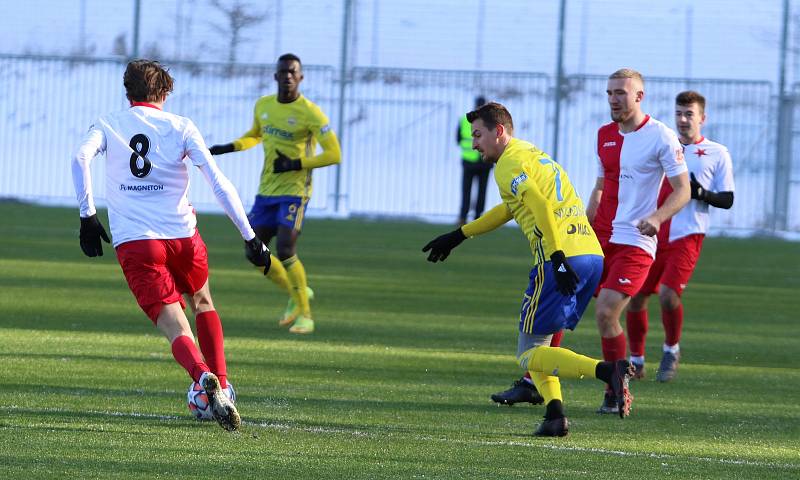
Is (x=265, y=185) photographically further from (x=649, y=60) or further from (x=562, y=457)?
(x=649, y=60)

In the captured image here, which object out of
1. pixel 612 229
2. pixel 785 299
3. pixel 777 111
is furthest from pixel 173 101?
pixel 612 229

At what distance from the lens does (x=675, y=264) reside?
33.6ft

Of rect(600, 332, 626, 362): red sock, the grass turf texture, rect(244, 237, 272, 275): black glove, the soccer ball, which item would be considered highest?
rect(244, 237, 272, 275): black glove

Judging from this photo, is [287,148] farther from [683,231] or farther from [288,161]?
Result: [683,231]

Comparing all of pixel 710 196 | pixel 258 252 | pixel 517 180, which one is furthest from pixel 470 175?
pixel 258 252

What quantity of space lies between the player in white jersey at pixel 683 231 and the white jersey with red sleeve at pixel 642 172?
4.05 ft

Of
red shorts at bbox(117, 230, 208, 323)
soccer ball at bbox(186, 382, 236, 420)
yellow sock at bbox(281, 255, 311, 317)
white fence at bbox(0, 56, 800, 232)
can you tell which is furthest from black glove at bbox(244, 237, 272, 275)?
white fence at bbox(0, 56, 800, 232)

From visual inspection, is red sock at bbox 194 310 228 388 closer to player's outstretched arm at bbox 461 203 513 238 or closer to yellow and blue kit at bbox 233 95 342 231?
player's outstretched arm at bbox 461 203 513 238

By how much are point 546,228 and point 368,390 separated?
1820mm

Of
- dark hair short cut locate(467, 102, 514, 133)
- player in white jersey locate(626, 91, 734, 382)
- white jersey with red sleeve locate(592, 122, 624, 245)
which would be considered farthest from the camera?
player in white jersey locate(626, 91, 734, 382)

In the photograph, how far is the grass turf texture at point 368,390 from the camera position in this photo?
21.1ft

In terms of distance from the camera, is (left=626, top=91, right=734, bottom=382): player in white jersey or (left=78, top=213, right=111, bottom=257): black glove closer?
(left=78, top=213, right=111, bottom=257): black glove

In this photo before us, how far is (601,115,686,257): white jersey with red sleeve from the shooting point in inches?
335

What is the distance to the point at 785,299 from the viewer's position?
16094mm
